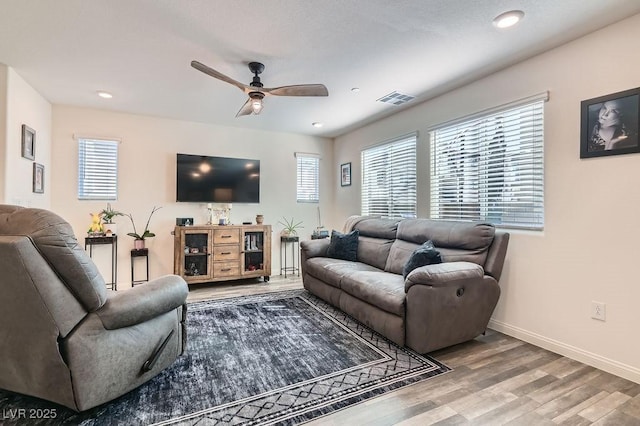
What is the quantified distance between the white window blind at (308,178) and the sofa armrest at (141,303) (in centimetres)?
372

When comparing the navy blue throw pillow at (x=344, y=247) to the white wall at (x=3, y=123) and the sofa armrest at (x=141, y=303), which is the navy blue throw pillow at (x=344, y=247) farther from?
the white wall at (x=3, y=123)

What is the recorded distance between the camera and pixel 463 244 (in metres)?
2.77

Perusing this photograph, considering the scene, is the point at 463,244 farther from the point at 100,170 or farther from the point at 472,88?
the point at 100,170

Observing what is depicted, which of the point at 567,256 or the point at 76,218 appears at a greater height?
the point at 76,218

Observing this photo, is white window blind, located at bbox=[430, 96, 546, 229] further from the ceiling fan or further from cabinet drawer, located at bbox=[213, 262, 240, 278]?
cabinet drawer, located at bbox=[213, 262, 240, 278]

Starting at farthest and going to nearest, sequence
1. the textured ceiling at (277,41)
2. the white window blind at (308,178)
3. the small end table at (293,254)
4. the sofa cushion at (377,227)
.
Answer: the white window blind at (308,178)
the small end table at (293,254)
the sofa cushion at (377,227)
the textured ceiling at (277,41)

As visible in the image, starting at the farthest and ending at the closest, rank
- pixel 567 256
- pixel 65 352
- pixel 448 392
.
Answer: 1. pixel 567 256
2. pixel 448 392
3. pixel 65 352

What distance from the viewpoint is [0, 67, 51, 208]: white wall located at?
2.88 meters

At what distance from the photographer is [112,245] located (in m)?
4.21

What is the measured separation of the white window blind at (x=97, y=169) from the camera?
412 cm

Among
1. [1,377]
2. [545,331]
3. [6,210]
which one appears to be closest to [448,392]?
[545,331]

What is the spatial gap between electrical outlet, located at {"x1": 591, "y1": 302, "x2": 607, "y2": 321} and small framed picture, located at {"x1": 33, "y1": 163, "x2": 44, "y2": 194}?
5.48 meters

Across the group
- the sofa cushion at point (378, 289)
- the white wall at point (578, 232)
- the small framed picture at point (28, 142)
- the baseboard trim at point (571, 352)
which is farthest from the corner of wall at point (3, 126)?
the baseboard trim at point (571, 352)

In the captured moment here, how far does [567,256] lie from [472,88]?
186cm
